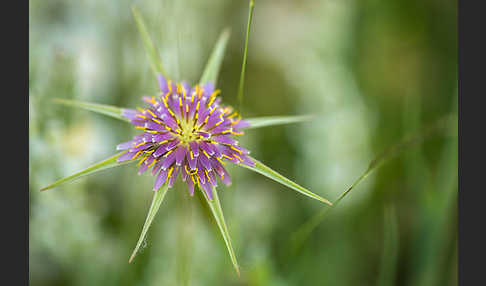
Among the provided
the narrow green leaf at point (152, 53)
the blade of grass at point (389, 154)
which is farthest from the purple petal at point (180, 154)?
the blade of grass at point (389, 154)

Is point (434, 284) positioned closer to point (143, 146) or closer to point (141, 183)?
point (141, 183)

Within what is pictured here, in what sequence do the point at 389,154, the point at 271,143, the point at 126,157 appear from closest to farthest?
the point at 126,157 < the point at 389,154 < the point at 271,143

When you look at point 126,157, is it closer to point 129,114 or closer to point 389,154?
point 129,114

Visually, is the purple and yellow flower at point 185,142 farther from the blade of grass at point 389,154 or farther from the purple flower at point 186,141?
the blade of grass at point 389,154

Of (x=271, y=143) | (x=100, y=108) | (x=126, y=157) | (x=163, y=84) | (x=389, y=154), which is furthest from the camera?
(x=271, y=143)

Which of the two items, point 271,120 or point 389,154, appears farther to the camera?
point 389,154

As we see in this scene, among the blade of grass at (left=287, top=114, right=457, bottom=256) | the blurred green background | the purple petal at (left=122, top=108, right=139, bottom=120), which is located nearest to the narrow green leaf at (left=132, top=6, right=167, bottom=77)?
the purple petal at (left=122, top=108, right=139, bottom=120)

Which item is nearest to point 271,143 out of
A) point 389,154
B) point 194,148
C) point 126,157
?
point 389,154
